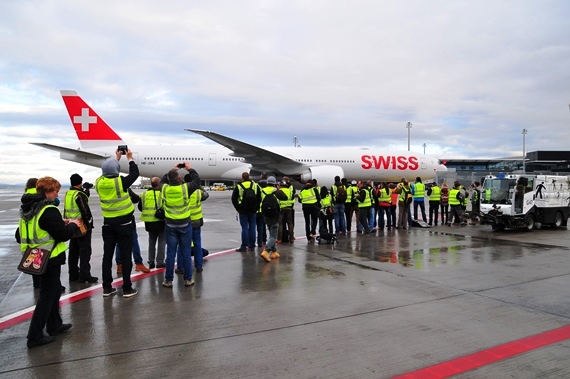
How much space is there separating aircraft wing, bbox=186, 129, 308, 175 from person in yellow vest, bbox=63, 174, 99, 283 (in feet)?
55.8

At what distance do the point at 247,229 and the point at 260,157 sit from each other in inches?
691

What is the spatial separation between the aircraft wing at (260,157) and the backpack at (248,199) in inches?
604

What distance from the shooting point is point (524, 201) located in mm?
12383

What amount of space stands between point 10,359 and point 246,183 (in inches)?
216

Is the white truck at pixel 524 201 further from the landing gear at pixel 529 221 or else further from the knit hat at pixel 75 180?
the knit hat at pixel 75 180

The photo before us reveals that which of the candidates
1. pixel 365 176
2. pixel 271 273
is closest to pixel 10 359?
pixel 271 273

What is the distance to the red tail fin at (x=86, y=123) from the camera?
25.5m

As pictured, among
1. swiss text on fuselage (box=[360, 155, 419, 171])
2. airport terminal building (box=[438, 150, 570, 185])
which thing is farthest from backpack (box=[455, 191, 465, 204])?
airport terminal building (box=[438, 150, 570, 185])

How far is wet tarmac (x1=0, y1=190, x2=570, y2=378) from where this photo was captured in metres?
3.53

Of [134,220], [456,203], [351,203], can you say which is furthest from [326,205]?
[456,203]

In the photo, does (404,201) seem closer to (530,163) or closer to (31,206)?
(31,206)

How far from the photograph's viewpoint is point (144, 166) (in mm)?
27078

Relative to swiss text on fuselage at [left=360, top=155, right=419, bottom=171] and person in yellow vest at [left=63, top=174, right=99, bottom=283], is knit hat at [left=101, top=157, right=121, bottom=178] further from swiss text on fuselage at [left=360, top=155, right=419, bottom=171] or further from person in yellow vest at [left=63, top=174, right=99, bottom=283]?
swiss text on fuselage at [left=360, top=155, right=419, bottom=171]

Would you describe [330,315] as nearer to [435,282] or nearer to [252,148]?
[435,282]
